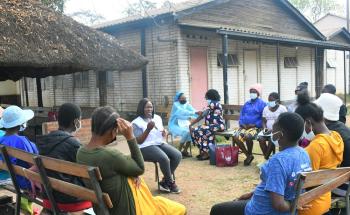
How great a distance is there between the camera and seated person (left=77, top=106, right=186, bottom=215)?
302 centimetres

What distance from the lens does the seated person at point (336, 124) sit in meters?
3.85

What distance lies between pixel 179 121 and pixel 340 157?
19.4 ft

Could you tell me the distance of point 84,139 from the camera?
30.8ft

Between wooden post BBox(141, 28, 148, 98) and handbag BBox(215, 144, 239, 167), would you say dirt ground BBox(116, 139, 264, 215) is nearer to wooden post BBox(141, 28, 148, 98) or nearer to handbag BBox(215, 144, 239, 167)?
handbag BBox(215, 144, 239, 167)

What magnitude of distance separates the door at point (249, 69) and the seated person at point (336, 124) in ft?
40.9

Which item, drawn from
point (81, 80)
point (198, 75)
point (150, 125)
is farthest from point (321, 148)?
point (81, 80)

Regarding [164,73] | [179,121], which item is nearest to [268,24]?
[164,73]

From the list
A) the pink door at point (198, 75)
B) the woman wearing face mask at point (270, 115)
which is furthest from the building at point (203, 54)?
the woman wearing face mask at point (270, 115)

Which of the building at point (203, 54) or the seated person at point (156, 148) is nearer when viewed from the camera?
the seated person at point (156, 148)

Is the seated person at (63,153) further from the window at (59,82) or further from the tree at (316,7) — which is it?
the tree at (316,7)

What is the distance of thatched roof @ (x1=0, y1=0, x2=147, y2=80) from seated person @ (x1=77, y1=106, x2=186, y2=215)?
23.5ft

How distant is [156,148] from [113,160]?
3.11 m

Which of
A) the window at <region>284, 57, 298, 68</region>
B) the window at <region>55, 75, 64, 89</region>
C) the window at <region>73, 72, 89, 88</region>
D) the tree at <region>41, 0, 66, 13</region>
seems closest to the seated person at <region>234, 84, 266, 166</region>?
the window at <region>73, 72, 89, 88</region>

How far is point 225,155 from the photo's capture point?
25.6 ft
